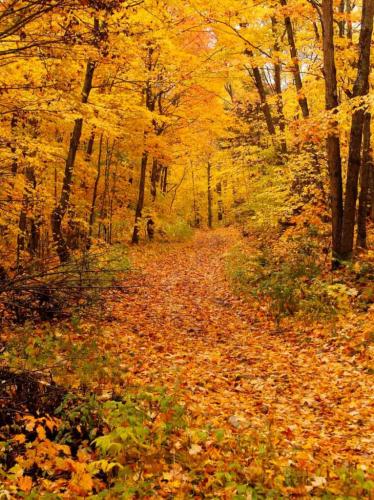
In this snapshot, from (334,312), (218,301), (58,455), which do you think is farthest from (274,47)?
(58,455)

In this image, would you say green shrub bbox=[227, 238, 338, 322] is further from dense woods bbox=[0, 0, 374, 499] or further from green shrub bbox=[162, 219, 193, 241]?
green shrub bbox=[162, 219, 193, 241]

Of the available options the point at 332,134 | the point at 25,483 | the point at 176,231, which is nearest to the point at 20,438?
the point at 25,483

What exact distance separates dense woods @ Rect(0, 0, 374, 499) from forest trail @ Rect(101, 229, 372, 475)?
4 centimetres

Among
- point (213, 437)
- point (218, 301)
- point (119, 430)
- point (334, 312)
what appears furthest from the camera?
point (218, 301)

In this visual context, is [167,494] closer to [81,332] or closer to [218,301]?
[81,332]

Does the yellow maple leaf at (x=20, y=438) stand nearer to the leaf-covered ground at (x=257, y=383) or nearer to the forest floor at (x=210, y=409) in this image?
the forest floor at (x=210, y=409)

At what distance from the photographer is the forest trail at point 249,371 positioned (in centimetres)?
570

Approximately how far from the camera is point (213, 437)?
5457 millimetres

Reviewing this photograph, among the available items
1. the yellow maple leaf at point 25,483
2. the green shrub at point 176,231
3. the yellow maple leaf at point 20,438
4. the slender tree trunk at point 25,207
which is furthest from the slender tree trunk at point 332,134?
the green shrub at point 176,231

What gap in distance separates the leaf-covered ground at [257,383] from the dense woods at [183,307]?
0.11 feet

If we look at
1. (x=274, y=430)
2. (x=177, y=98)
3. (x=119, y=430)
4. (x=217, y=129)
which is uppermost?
(x=177, y=98)

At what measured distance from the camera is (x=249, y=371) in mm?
7977

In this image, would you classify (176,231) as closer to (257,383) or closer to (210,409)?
(257,383)

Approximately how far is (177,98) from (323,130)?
1578cm
